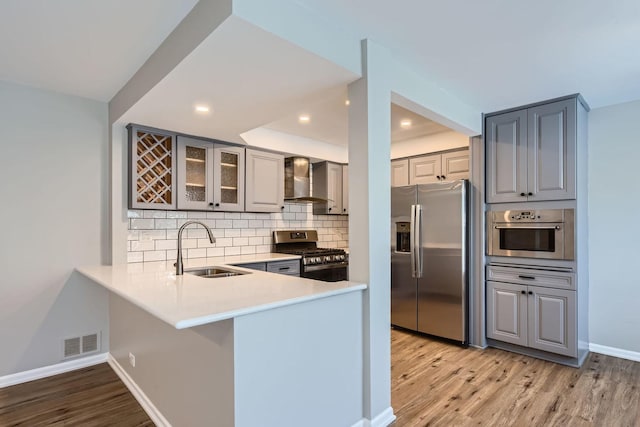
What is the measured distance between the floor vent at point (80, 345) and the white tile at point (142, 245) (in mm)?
826

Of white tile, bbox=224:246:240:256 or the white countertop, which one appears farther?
white tile, bbox=224:246:240:256

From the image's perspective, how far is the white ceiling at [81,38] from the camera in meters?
1.76

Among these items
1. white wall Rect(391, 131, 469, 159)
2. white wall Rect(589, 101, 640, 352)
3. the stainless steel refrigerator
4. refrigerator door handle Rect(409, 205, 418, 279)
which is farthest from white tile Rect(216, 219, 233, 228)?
white wall Rect(589, 101, 640, 352)

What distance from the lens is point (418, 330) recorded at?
383 cm

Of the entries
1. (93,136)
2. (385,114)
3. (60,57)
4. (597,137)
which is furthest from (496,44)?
(93,136)

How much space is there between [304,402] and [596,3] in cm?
257

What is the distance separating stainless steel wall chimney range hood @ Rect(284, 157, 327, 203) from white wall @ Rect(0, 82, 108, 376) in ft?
6.37

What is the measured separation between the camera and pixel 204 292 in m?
1.85

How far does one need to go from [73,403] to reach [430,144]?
14.4 feet

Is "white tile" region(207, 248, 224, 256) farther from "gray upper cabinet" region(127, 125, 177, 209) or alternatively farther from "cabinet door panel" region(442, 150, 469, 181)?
"cabinet door panel" region(442, 150, 469, 181)

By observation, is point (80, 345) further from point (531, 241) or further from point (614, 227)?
point (614, 227)

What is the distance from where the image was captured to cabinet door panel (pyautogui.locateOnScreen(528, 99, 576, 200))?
3.04 m

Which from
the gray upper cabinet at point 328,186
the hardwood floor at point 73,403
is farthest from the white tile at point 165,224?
the gray upper cabinet at point 328,186

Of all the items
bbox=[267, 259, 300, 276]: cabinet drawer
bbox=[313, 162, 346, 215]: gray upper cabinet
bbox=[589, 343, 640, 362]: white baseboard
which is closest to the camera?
bbox=[589, 343, 640, 362]: white baseboard
